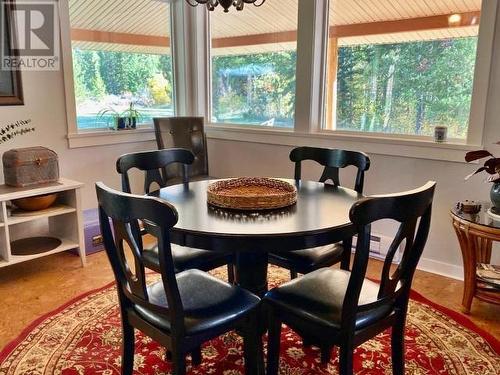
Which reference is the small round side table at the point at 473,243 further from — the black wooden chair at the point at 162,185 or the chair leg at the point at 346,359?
the black wooden chair at the point at 162,185

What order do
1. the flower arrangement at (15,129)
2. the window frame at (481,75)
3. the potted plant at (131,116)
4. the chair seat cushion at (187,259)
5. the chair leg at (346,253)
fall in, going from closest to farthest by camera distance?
the chair seat cushion at (187,259)
the chair leg at (346,253)
the window frame at (481,75)
the flower arrangement at (15,129)
the potted plant at (131,116)

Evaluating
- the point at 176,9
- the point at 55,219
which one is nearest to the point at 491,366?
the point at 55,219

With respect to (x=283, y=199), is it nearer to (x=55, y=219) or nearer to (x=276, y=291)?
(x=276, y=291)

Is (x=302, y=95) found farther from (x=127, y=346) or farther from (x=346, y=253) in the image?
(x=127, y=346)

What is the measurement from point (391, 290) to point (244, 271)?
704mm

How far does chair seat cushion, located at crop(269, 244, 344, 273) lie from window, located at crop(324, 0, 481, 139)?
1.38 metres

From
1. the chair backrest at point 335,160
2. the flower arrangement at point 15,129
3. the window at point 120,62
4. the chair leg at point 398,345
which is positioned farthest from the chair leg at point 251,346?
the window at point 120,62

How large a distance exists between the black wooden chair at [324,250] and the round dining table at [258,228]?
0.55 feet

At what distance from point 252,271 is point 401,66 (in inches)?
76.6

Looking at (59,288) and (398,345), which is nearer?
(398,345)

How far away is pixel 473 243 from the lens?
7.68 feet

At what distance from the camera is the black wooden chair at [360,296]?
137 cm

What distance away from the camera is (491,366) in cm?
197

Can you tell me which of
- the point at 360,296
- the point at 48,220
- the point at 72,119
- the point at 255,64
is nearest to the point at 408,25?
the point at 255,64
